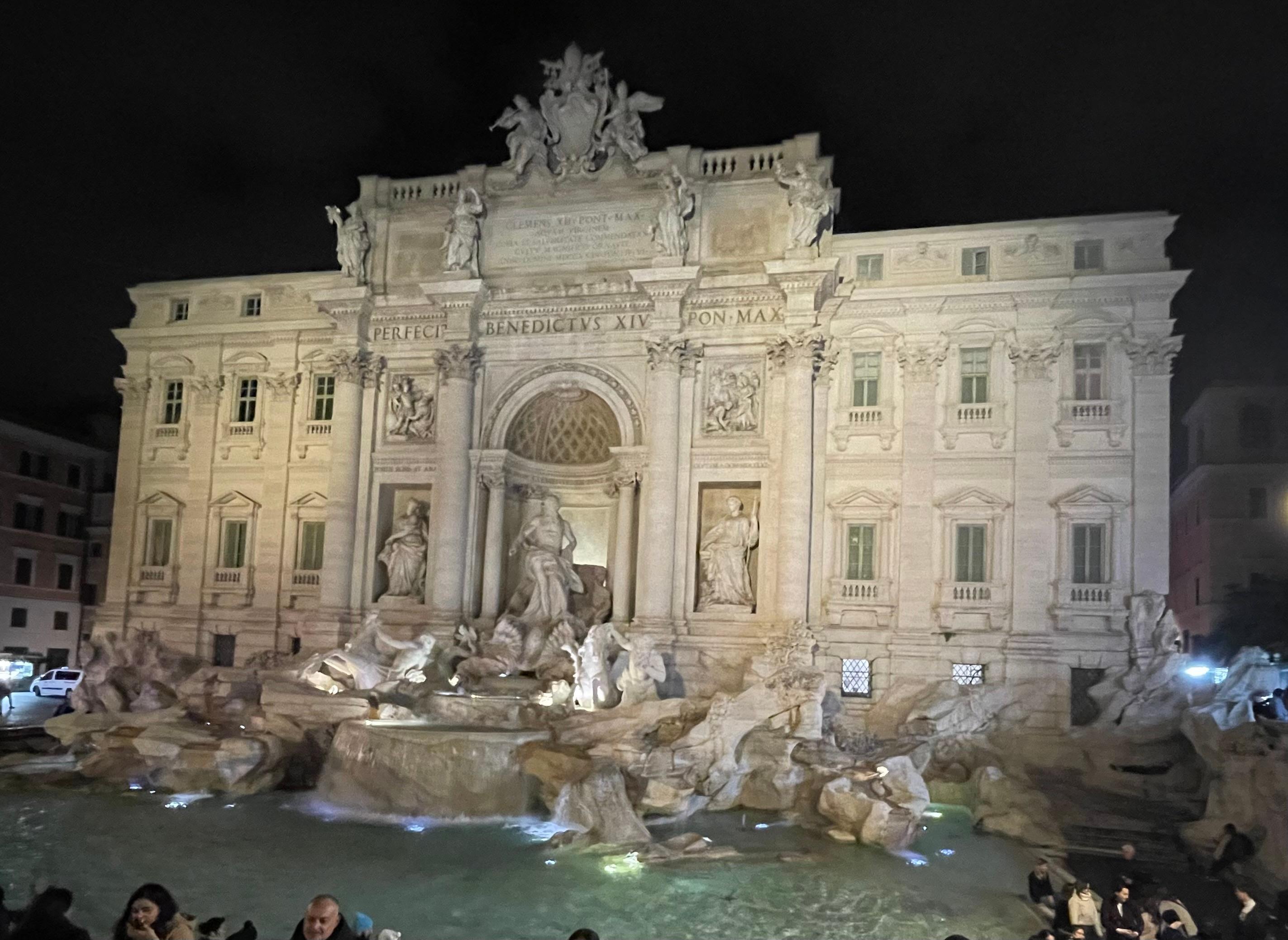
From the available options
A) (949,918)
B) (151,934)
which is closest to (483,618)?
(949,918)

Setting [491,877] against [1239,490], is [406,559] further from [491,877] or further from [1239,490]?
[1239,490]

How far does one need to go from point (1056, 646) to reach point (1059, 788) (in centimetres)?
457

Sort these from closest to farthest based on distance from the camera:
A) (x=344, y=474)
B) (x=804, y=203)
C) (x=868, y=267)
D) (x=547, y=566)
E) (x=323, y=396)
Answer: (x=804, y=203) → (x=547, y=566) → (x=868, y=267) → (x=344, y=474) → (x=323, y=396)

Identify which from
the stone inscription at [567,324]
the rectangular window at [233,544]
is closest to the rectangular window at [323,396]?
the rectangular window at [233,544]

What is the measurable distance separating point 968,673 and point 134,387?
78.4 feet

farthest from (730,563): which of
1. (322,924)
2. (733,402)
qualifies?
(322,924)

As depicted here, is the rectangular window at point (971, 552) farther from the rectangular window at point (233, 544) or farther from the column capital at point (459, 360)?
the rectangular window at point (233, 544)

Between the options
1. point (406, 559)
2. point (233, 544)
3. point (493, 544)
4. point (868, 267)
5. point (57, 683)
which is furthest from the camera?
point (57, 683)

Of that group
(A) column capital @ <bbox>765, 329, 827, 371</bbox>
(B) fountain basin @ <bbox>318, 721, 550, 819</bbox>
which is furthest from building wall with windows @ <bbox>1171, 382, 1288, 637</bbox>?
(B) fountain basin @ <bbox>318, 721, 550, 819</bbox>

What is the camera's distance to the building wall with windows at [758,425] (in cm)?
2306

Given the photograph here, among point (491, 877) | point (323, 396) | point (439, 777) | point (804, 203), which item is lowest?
point (491, 877)

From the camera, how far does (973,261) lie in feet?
79.8

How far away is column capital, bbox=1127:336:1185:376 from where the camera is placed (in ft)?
74.7

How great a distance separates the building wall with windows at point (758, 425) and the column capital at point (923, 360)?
0.33 ft
